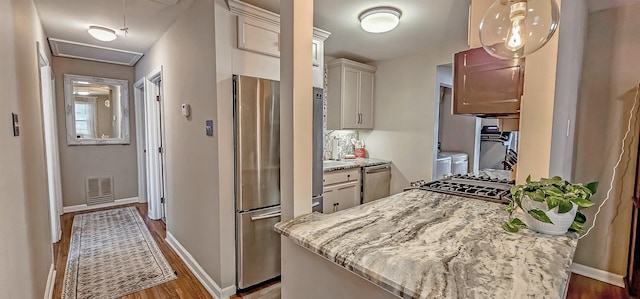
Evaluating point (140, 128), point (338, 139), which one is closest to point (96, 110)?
point (140, 128)

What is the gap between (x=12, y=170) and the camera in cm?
131

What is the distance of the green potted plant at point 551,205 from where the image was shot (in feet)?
3.55

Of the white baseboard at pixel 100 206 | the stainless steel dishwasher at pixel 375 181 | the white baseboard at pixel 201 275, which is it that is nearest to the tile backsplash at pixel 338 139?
the stainless steel dishwasher at pixel 375 181

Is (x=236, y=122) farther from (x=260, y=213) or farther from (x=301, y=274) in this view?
(x=301, y=274)

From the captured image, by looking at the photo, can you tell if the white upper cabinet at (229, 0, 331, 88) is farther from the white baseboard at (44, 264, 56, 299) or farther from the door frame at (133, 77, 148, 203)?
the door frame at (133, 77, 148, 203)

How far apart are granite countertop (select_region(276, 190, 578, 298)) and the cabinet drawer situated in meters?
1.63

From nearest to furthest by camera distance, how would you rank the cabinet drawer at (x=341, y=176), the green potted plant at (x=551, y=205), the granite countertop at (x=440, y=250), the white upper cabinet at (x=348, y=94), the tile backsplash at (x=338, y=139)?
the granite countertop at (x=440, y=250), the green potted plant at (x=551, y=205), the cabinet drawer at (x=341, y=176), the white upper cabinet at (x=348, y=94), the tile backsplash at (x=338, y=139)

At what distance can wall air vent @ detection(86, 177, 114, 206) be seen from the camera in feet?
14.7

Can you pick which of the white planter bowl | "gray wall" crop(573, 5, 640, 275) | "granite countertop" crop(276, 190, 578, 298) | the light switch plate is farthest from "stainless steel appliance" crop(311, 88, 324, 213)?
"gray wall" crop(573, 5, 640, 275)

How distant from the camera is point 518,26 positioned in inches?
46.6

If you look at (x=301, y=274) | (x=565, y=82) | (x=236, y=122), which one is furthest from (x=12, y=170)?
(x=565, y=82)

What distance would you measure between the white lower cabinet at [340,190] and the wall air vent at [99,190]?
148 inches

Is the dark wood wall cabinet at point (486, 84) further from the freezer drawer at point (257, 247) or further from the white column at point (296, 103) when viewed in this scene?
the freezer drawer at point (257, 247)

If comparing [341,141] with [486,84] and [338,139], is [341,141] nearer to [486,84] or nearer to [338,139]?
[338,139]
